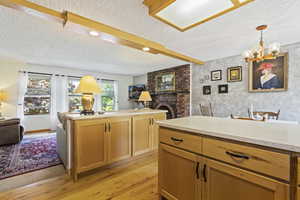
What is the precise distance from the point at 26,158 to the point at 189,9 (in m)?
3.78

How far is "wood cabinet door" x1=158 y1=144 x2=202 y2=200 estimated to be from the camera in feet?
3.75

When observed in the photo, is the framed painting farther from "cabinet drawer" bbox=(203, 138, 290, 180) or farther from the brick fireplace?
"cabinet drawer" bbox=(203, 138, 290, 180)

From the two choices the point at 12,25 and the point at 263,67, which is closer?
the point at 12,25

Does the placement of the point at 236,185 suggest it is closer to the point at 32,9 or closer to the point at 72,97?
the point at 32,9

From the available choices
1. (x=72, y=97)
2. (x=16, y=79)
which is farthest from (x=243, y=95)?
(x=16, y=79)

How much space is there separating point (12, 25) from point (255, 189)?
12.4 feet

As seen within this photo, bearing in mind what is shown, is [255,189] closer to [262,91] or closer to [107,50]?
[262,91]

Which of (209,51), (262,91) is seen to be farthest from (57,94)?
(262,91)

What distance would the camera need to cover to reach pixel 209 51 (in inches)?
143

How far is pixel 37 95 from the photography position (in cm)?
494

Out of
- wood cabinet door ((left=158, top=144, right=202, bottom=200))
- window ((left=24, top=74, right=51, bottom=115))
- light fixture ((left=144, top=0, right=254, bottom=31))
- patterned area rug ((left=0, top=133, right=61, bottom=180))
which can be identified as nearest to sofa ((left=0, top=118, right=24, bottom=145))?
patterned area rug ((left=0, top=133, right=61, bottom=180))

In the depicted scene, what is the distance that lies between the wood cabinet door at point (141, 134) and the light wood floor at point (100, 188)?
451mm

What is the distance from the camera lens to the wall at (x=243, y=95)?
10.1 feet

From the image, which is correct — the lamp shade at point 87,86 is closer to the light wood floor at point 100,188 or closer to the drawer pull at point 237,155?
the light wood floor at point 100,188
